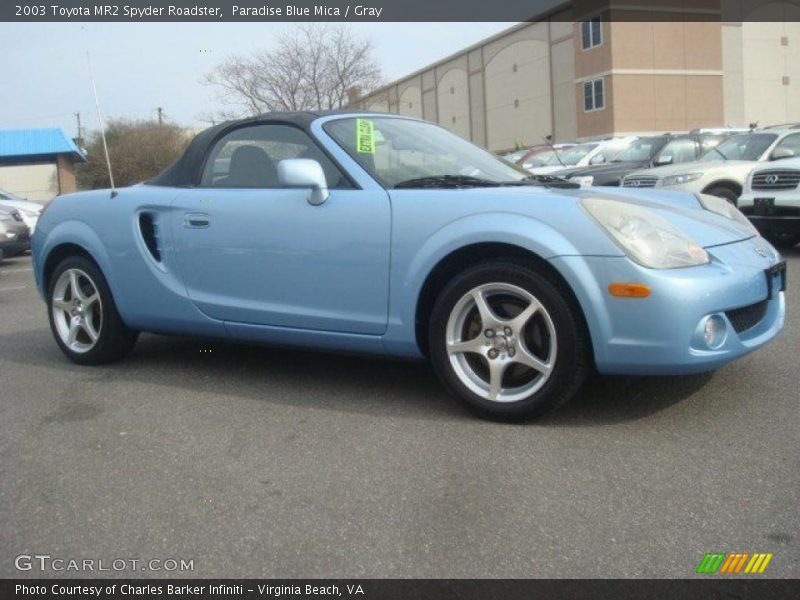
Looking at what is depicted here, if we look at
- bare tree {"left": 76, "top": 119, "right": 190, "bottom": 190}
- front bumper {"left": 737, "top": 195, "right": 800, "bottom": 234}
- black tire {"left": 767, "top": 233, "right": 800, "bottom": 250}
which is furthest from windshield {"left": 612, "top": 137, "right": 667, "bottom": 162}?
bare tree {"left": 76, "top": 119, "right": 190, "bottom": 190}

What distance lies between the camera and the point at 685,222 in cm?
373

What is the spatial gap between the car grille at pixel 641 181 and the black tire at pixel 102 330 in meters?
8.26

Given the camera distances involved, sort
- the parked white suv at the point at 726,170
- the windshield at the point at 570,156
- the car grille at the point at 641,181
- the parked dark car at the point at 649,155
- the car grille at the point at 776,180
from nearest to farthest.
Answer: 1. the car grille at the point at 776,180
2. the parked white suv at the point at 726,170
3. the car grille at the point at 641,181
4. the parked dark car at the point at 649,155
5. the windshield at the point at 570,156

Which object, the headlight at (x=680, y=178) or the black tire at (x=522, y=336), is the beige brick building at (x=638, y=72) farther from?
the black tire at (x=522, y=336)

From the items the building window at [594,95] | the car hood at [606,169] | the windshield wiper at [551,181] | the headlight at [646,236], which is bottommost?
the headlight at [646,236]

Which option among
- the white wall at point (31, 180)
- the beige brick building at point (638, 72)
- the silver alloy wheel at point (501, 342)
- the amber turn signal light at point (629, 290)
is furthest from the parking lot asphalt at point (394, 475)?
the white wall at point (31, 180)

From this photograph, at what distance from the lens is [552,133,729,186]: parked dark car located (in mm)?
13578

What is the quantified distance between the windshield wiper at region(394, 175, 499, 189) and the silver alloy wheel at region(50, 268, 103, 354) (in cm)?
220

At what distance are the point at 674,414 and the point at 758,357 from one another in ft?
3.91

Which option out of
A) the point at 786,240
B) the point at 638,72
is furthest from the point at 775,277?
the point at 638,72

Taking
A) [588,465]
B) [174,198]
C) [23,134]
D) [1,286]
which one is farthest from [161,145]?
[588,465]

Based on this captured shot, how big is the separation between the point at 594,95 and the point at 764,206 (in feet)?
117

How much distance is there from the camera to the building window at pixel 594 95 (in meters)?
42.3

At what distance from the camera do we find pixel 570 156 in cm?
1711
